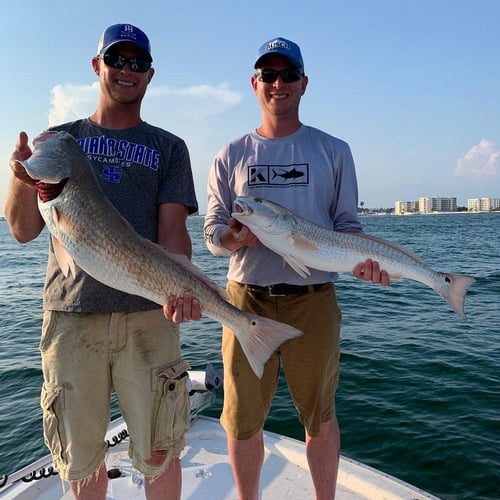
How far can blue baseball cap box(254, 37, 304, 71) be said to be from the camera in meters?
3.68


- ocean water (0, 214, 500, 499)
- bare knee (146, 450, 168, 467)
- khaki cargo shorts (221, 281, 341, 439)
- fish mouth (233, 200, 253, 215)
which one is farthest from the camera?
ocean water (0, 214, 500, 499)

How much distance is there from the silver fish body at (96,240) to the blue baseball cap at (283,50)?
5.59 feet

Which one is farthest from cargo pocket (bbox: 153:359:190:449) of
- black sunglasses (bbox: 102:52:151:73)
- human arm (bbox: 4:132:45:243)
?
black sunglasses (bbox: 102:52:151:73)

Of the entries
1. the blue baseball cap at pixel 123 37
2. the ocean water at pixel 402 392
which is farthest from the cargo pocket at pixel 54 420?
the ocean water at pixel 402 392

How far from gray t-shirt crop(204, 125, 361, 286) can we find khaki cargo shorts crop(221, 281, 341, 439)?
186 mm

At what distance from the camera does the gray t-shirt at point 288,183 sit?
147 inches

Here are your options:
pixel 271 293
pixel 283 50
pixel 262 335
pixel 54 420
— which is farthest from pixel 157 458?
pixel 283 50

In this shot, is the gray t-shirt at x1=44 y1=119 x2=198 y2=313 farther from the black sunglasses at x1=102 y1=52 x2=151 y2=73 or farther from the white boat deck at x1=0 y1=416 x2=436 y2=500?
the white boat deck at x1=0 y1=416 x2=436 y2=500

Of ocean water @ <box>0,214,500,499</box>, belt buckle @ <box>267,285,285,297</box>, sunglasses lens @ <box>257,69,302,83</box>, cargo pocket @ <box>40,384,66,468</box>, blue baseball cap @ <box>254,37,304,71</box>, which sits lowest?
ocean water @ <box>0,214,500,499</box>

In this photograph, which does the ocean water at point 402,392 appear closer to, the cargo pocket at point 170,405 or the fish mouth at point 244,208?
the cargo pocket at point 170,405

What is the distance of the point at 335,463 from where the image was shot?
3811 mm

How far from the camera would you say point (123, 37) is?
3205 millimetres

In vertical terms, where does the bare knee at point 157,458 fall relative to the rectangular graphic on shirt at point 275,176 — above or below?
below

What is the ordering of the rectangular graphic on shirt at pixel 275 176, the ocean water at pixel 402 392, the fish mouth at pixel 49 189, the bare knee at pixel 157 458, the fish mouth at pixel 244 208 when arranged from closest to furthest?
the fish mouth at pixel 49 189, the bare knee at pixel 157 458, the fish mouth at pixel 244 208, the rectangular graphic on shirt at pixel 275 176, the ocean water at pixel 402 392
